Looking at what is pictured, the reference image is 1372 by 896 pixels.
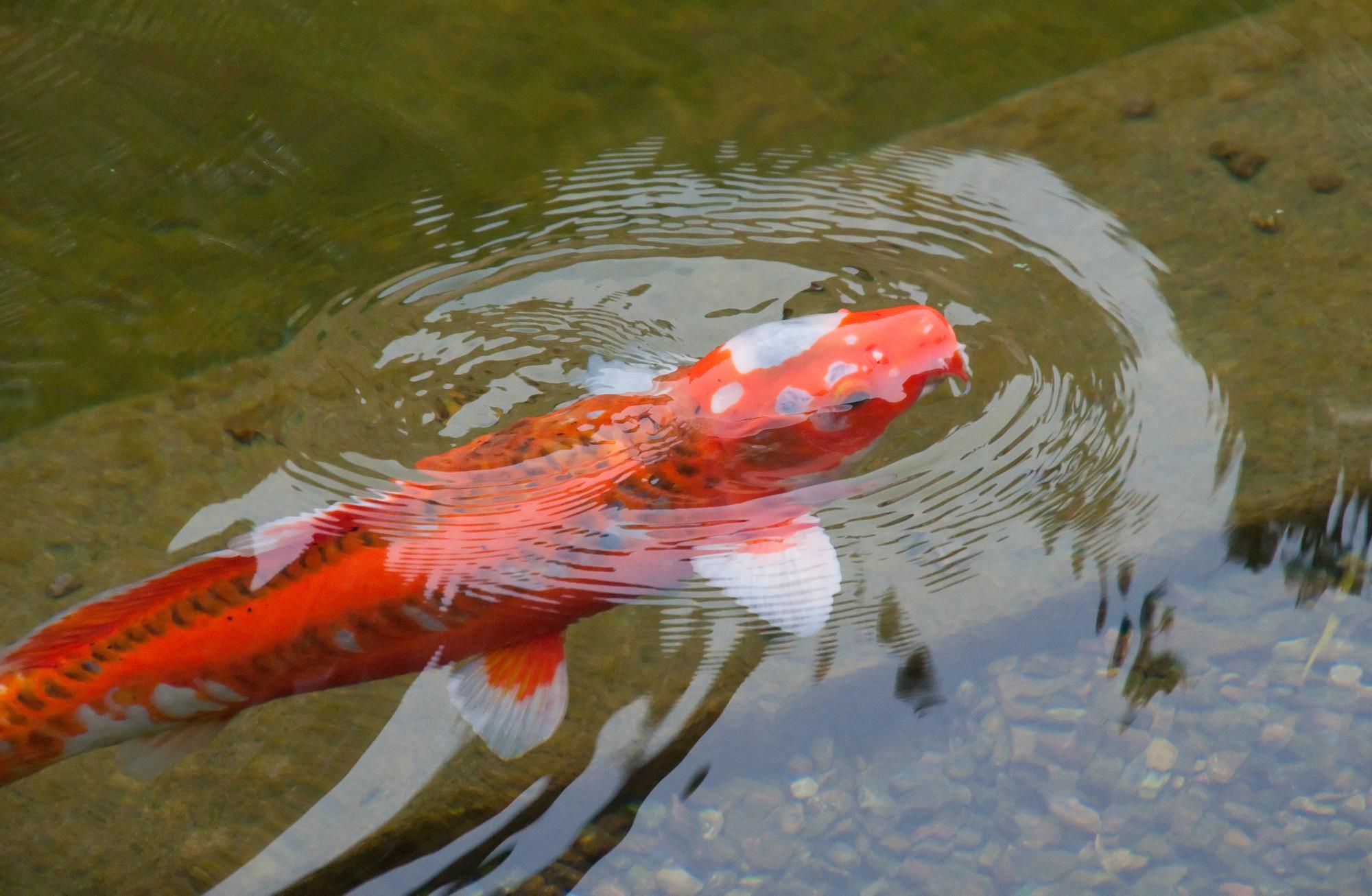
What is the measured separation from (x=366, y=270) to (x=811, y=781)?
1800 mm

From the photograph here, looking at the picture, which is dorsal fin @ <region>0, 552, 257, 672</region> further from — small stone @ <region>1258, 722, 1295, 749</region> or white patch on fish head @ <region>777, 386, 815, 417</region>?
small stone @ <region>1258, 722, 1295, 749</region>

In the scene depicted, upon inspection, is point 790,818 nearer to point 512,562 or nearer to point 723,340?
point 512,562

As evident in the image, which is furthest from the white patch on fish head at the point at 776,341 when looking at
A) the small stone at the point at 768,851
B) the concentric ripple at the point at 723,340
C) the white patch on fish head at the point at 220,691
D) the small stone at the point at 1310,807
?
the small stone at the point at 1310,807

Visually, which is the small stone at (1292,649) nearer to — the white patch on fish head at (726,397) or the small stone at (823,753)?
the small stone at (823,753)

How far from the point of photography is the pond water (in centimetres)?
240

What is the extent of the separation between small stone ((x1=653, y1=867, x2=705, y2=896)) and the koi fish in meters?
0.37

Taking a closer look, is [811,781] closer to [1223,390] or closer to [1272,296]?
[1223,390]

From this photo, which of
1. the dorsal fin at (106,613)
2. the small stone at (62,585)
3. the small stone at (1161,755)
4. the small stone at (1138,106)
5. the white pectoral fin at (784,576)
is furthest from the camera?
the small stone at (1138,106)

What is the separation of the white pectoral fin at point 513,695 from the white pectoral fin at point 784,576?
0.41 metres

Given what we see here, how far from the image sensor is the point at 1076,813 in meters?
2.39

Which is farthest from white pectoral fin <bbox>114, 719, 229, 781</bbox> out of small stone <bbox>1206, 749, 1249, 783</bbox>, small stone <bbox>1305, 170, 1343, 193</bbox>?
small stone <bbox>1305, 170, 1343, 193</bbox>

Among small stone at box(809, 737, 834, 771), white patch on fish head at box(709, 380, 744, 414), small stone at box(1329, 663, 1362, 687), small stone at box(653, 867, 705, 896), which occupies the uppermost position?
white patch on fish head at box(709, 380, 744, 414)

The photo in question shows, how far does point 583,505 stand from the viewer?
8.46ft

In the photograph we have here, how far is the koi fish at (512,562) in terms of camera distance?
2219 millimetres
